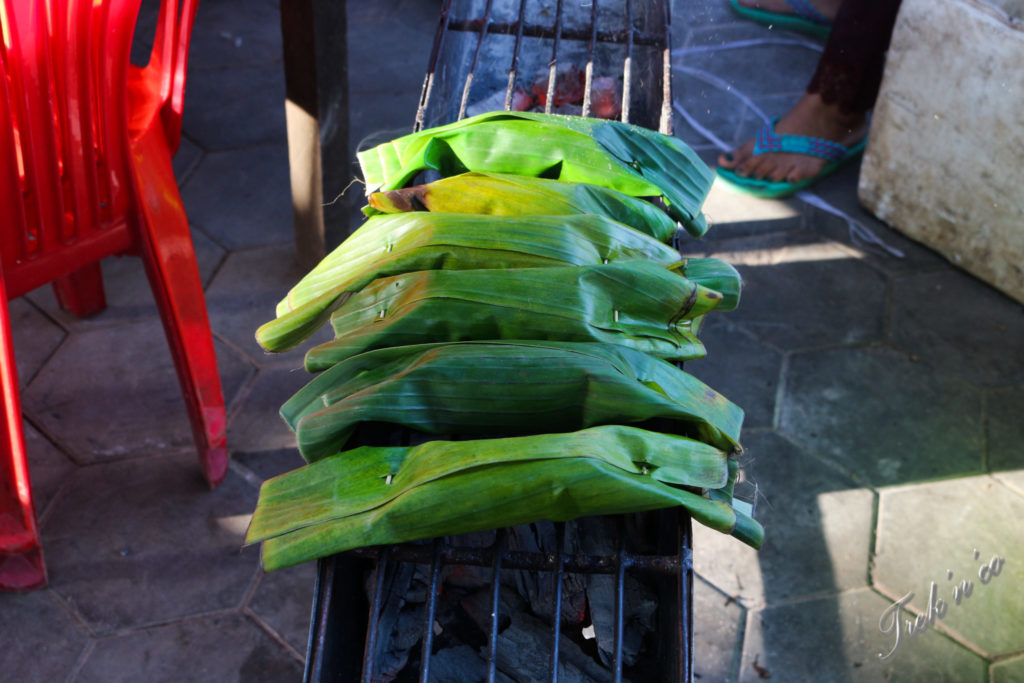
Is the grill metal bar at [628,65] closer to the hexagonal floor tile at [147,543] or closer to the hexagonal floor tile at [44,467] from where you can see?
the hexagonal floor tile at [147,543]

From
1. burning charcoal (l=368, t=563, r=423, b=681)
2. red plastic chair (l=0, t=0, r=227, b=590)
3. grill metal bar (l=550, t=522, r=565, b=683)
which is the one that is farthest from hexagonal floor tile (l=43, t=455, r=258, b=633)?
grill metal bar (l=550, t=522, r=565, b=683)

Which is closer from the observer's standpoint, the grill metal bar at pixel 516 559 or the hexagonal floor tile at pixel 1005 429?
the grill metal bar at pixel 516 559

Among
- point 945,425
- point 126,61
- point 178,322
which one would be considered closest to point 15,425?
point 178,322

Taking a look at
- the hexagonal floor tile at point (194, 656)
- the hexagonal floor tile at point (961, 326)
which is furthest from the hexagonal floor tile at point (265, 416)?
the hexagonal floor tile at point (961, 326)

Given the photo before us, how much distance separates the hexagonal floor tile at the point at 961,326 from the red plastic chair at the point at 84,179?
2140mm

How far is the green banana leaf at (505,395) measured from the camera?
1.14 meters

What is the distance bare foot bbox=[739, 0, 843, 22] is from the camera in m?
4.58

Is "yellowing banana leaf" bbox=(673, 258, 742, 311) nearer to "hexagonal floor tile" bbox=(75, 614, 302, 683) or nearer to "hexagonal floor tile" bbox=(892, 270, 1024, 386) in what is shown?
"hexagonal floor tile" bbox=(75, 614, 302, 683)

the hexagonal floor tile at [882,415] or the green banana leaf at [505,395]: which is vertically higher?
the green banana leaf at [505,395]

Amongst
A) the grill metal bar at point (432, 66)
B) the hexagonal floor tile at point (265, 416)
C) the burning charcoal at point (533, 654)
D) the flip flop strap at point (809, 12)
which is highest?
the grill metal bar at point (432, 66)

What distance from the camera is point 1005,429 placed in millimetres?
2545

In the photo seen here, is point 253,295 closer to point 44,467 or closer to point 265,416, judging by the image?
point 265,416

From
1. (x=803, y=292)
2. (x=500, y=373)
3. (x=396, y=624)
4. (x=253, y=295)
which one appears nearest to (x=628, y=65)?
(x=500, y=373)

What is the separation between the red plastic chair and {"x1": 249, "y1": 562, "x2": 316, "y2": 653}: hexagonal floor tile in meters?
0.38
